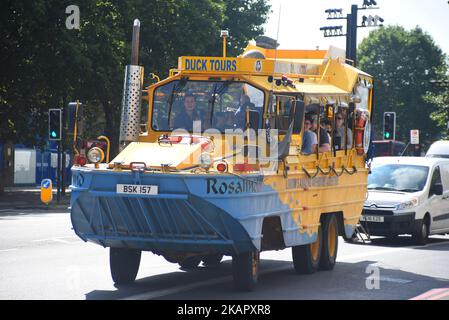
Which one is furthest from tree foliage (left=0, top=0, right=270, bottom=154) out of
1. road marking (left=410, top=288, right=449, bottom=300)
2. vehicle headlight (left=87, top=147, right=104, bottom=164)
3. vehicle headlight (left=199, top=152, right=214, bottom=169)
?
vehicle headlight (left=199, top=152, right=214, bottom=169)

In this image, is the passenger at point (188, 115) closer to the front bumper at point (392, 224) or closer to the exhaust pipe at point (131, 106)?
the exhaust pipe at point (131, 106)

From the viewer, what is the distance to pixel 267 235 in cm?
1287

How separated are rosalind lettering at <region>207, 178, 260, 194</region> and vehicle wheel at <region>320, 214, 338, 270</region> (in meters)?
3.63

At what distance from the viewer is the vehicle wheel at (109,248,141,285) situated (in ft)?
41.3

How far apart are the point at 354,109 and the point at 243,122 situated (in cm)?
391

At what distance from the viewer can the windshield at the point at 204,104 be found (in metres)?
A: 12.7

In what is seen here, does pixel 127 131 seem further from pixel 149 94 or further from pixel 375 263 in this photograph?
pixel 375 263

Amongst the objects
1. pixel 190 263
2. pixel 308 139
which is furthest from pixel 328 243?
pixel 190 263

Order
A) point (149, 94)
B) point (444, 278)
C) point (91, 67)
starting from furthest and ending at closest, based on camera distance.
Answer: point (91, 67)
point (444, 278)
point (149, 94)

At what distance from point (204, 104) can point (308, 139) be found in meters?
1.73

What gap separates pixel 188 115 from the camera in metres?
13.0

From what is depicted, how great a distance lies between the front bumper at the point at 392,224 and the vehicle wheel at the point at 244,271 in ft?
28.9

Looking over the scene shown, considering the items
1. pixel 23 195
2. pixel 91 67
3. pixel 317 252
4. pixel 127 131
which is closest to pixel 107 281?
pixel 127 131
